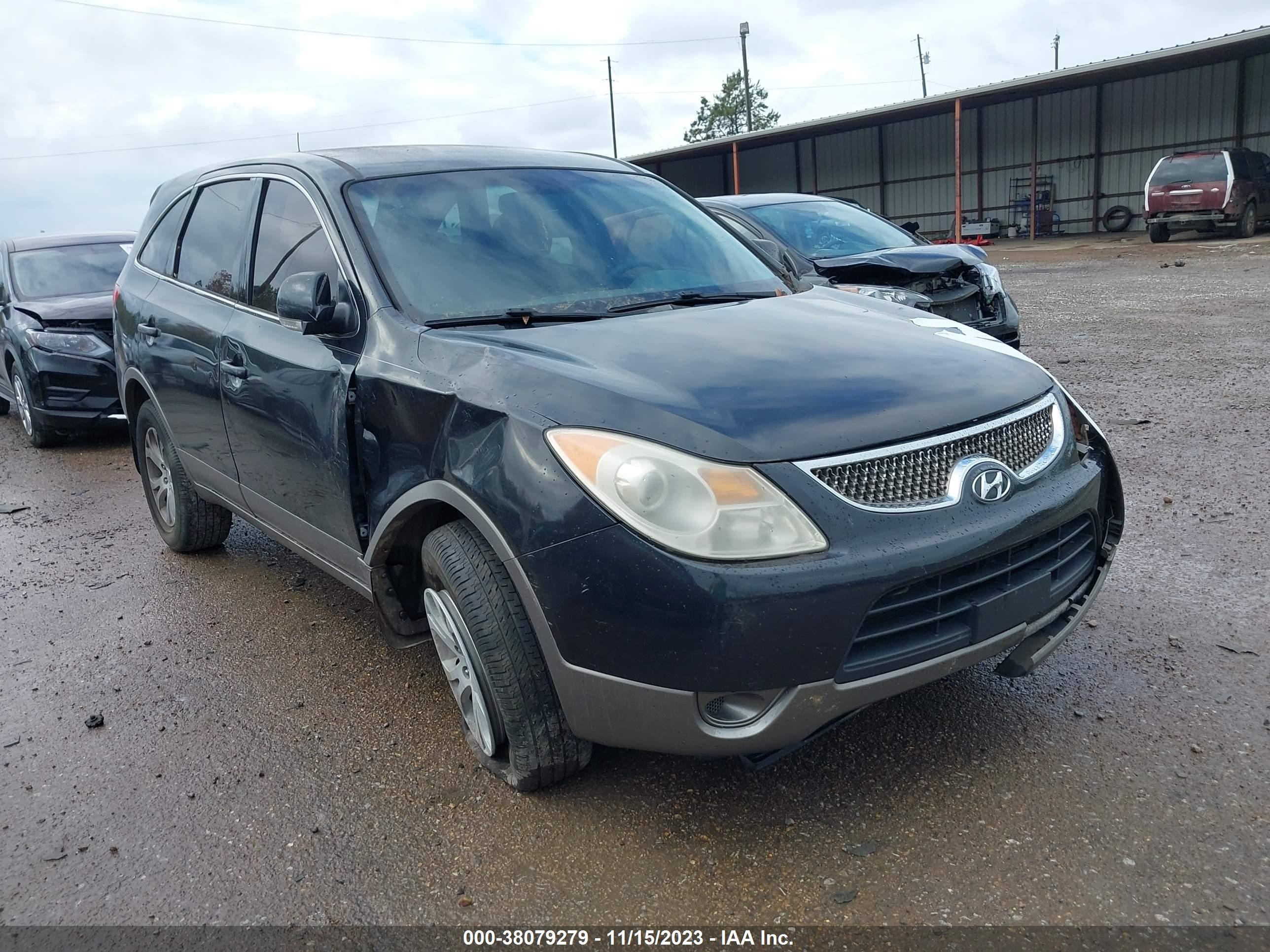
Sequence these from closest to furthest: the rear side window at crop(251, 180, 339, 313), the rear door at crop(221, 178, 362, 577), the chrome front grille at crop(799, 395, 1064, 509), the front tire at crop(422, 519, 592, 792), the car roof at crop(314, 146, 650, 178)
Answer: the chrome front grille at crop(799, 395, 1064, 509)
the front tire at crop(422, 519, 592, 792)
the rear door at crop(221, 178, 362, 577)
the rear side window at crop(251, 180, 339, 313)
the car roof at crop(314, 146, 650, 178)

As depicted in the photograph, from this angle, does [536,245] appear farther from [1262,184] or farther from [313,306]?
[1262,184]

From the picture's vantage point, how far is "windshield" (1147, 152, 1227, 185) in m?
20.7

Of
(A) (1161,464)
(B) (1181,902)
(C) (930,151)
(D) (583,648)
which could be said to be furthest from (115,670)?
(C) (930,151)

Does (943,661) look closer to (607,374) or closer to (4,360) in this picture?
(607,374)

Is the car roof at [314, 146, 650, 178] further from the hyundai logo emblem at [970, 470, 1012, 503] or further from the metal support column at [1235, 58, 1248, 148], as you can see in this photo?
the metal support column at [1235, 58, 1248, 148]

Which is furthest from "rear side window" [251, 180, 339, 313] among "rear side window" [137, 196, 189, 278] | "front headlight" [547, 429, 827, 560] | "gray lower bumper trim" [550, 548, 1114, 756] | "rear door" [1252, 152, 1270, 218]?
"rear door" [1252, 152, 1270, 218]

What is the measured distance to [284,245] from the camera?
3762 mm

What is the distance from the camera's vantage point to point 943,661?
2.48 metres

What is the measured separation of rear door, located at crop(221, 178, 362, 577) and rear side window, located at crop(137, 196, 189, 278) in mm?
1003

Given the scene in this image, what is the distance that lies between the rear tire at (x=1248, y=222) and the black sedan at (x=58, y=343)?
21.1m

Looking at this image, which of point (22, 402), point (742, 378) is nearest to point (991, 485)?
point (742, 378)

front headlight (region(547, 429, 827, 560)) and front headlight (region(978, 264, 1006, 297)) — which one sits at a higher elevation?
front headlight (region(547, 429, 827, 560))

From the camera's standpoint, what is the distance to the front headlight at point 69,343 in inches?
314

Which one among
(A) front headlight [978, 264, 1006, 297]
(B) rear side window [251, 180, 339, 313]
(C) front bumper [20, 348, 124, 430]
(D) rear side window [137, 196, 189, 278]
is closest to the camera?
(B) rear side window [251, 180, 339, 313]
